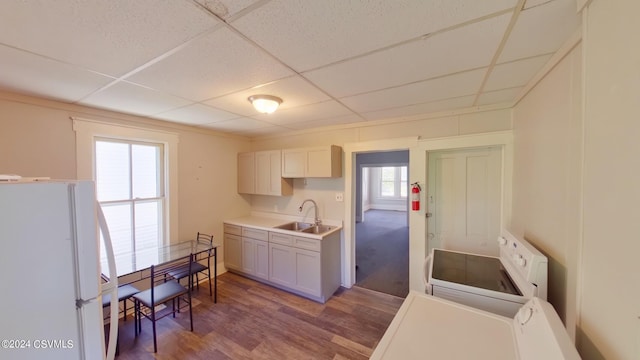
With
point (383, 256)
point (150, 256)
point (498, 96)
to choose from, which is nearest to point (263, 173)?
point (150, 256)

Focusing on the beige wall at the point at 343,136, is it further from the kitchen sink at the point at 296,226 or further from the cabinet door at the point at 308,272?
the cabinet door at the point at 308,272

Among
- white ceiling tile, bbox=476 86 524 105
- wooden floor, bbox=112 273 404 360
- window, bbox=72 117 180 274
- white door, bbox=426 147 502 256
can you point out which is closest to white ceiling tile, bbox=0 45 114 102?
window, bbox=72 117 180 274

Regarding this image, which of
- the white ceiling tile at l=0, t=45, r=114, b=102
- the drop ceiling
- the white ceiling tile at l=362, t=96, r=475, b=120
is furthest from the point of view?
the white ceiling tile at l=362, t=96, r=475, b=120

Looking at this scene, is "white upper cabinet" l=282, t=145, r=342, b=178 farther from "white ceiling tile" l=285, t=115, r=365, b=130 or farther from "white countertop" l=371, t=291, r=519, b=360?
"white countertop" l=371, t=291, r=519, b=360

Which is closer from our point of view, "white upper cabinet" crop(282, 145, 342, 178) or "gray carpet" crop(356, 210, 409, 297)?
"white upper cabinet" crop(282, 145, 342, 178)

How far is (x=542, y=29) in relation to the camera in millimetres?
1172

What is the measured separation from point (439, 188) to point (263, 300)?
2.69 m

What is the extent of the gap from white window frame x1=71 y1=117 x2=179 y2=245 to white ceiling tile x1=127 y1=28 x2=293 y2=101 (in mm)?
A: 1274

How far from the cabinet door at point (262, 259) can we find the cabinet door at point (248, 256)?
7cm

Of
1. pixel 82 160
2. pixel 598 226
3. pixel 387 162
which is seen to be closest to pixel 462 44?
pixel 598 226

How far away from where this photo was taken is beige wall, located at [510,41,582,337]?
1.20 meters

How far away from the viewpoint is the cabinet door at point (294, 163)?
3449 millimetres

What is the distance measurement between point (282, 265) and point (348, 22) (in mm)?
2980

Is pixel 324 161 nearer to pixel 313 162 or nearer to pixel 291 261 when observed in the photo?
pixel 313 162
